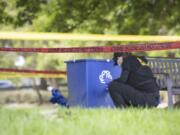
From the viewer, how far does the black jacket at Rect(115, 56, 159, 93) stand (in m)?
7.91

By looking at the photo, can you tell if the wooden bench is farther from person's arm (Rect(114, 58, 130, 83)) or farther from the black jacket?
person's arm (Rect(114, 58, 130, 83))

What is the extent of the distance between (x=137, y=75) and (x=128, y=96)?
375 mm

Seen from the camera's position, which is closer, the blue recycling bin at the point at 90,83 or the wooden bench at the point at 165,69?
the blue recycling bin at the point at 90,83

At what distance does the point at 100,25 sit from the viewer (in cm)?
1742

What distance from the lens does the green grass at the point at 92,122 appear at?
17.1 feet

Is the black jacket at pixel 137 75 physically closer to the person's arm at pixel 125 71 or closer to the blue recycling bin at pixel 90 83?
the person's arm at pixel 125 71

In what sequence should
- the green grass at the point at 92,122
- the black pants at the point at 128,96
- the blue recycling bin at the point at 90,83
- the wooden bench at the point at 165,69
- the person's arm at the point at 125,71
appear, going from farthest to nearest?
1. the wooden bench at the point at 165,69
2. the blue recycling bin at the point at 90,83
3. the person's arm at the point at 125,71
4. the black pants at the point at 128,96
5. the green grass at the point at 92,122

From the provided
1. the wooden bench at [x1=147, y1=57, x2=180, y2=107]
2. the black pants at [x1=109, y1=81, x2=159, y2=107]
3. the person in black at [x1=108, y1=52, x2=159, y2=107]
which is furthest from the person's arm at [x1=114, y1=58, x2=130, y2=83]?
the wooden bench at [x1=147, y1=57, x2=180, y2=107]

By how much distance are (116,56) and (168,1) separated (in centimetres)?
903

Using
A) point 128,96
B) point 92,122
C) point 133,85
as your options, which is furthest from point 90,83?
point 92,122

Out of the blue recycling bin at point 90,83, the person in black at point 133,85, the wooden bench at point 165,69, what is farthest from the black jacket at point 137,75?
the wooden bench at point 165,69

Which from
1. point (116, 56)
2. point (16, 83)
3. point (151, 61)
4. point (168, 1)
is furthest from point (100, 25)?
point (16, 83)

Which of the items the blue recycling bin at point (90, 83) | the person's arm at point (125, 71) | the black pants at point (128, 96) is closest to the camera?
the black pants at point (128, 96)

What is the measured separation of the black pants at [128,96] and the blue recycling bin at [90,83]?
24.3 inches
